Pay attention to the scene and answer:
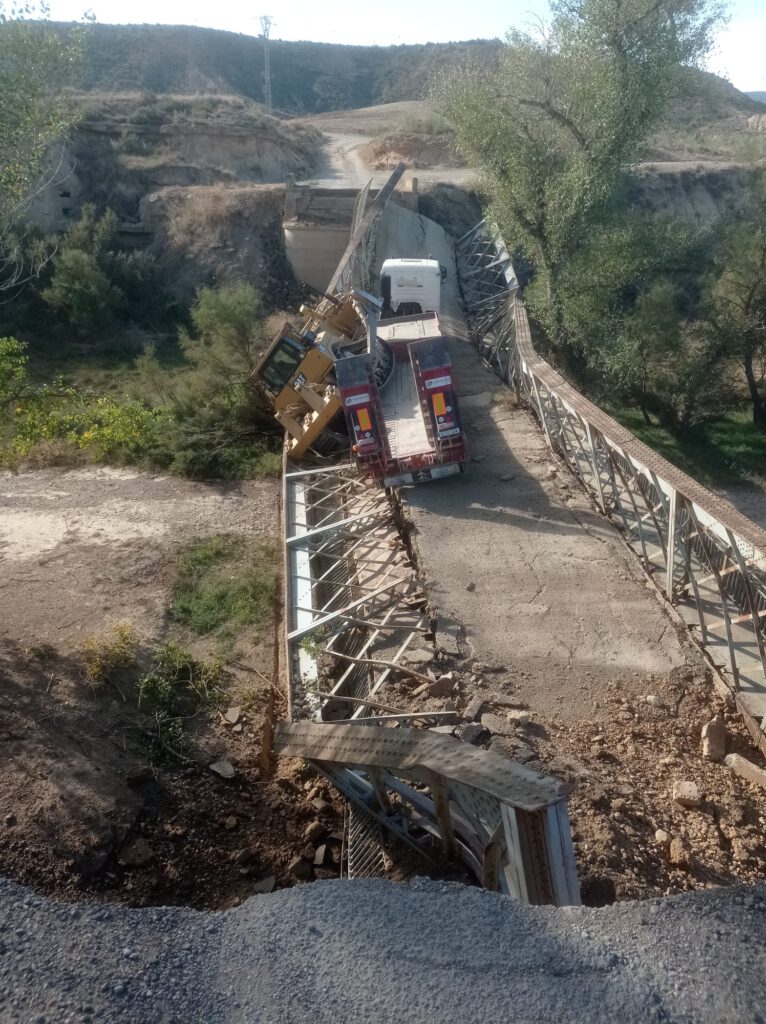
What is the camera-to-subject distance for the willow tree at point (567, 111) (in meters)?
18.3

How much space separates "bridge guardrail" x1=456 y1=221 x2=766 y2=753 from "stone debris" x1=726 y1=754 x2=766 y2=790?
0.37 m

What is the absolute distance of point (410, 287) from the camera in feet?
61.7

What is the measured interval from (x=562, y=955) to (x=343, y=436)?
11.8 m

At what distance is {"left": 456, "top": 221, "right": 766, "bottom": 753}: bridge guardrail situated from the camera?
24.2 ft

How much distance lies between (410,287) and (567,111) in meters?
6.18

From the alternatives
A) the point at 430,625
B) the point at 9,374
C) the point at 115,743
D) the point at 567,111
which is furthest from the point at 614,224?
the point at 115,743

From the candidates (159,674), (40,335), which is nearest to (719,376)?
(159,674)

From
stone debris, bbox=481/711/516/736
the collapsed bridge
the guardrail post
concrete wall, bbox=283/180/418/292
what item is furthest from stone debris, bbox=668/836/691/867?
concrete wall, bbox=283/180/418/292

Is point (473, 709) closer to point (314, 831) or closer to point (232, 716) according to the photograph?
point (314, 831)

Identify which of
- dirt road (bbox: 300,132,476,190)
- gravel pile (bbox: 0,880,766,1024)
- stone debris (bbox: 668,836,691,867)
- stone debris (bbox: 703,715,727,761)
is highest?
dirt road (bbox: 300,132,476,190)

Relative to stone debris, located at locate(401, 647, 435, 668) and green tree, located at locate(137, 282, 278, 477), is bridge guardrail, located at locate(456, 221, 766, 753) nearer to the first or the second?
stone debris, located at locate(401, 647, 435, 668)

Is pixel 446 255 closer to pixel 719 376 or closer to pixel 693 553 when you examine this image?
pixel 719 376

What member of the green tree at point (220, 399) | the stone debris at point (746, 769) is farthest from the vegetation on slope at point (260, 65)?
the stone debris at point (746, 769)

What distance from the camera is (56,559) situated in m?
12.2
